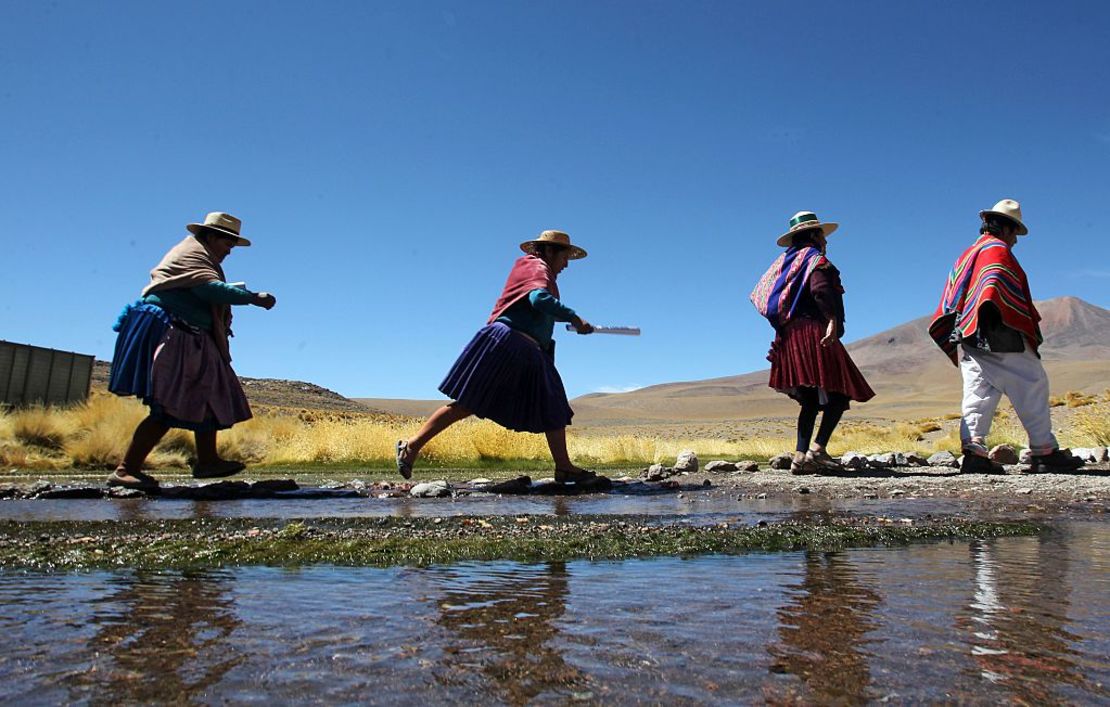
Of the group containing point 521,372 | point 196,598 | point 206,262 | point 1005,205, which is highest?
point 1005,205

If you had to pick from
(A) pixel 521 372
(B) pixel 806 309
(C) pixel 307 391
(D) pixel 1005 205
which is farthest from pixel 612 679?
(C) pixel 307 391

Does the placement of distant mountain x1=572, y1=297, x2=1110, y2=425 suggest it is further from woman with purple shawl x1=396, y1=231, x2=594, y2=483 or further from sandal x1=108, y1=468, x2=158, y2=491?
sandal x1=108, y1=468, x2=158, y2=491

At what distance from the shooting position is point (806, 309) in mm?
8406

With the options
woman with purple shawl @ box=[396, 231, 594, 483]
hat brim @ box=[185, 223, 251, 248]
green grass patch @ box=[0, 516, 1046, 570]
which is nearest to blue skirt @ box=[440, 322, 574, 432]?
woman with purple shawl @ box=[396, 231, 594, 483]

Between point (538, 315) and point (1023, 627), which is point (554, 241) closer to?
point (538, 315)

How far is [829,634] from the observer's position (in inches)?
73.5

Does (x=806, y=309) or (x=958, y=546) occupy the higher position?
(x=806, y=309)

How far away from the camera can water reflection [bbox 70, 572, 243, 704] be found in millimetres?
1447

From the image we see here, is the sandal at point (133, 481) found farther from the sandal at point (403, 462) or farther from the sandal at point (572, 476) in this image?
the sandal at point (572, 476)

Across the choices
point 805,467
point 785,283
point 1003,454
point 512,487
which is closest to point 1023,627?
point 512,487

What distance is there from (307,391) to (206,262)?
7913 centimetres

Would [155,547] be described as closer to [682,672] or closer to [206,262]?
[682,672]

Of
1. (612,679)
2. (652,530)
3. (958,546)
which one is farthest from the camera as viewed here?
(652,530)

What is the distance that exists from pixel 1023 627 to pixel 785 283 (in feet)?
22.3
